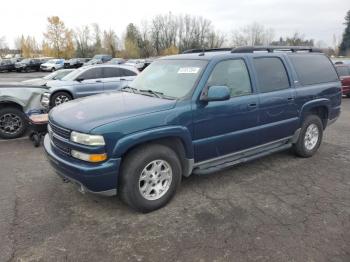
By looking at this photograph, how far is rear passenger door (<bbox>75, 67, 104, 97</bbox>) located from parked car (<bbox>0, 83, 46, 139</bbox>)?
3.17m

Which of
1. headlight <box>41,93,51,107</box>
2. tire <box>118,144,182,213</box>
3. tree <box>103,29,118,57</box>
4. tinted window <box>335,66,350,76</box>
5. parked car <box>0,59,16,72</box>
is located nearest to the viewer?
tire <box>118,144,182,213</box>

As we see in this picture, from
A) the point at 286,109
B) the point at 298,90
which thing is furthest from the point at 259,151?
the point at 298,90

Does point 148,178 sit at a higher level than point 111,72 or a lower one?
lower

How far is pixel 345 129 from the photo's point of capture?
8.42 metres

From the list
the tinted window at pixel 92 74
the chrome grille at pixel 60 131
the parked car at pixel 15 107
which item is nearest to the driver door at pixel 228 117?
the chrome grille at pixel 60 131

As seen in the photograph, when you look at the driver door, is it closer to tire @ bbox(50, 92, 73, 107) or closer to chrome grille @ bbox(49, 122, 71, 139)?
chrome grille @ bbox(49, 122, 71, 139)

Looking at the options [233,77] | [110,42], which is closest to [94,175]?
[233,77]

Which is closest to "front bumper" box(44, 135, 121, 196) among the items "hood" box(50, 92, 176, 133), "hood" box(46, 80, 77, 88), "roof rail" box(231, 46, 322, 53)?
"hood" box(50, 92, 176, 133)

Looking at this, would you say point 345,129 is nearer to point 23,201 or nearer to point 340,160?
point 340,160

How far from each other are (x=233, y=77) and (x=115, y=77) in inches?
299

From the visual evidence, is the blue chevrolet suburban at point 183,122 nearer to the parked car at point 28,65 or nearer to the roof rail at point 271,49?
the roof rail at point 271,49

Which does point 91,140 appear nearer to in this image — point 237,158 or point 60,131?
point 60,131

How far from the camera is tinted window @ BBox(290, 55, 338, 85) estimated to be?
570cm

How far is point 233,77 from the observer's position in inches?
185
